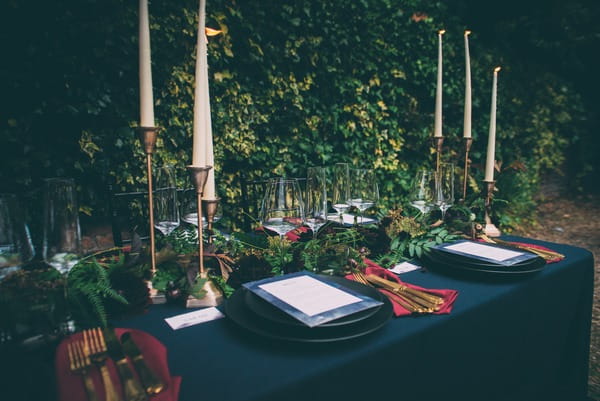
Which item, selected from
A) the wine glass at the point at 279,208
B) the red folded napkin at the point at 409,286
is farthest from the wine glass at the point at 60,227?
the red folded napkin at the point at 409,286

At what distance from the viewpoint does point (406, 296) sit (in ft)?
3.50

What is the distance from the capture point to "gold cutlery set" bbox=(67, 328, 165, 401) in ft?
2.04

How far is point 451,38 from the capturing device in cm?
448

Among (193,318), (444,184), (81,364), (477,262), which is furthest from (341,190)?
(81,364)

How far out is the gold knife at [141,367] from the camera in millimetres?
636

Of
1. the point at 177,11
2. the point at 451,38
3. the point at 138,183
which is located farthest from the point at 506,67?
the point at 138,183

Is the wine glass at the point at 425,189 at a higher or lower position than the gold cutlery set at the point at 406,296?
higher

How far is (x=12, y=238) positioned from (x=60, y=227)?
0.14 metres

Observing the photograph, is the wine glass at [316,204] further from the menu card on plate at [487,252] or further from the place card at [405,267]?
the menu card on plate at [487,252]

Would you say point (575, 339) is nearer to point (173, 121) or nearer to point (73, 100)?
point (173, 121)

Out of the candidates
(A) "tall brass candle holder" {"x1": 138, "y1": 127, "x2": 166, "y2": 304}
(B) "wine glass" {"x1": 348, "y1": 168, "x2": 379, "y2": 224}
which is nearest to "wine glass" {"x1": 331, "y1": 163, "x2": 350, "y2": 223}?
(B) "wine glass" {"x1": 348, "y1": 168, "x2": 379, "y2": 224}

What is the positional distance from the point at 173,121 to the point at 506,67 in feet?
15.4

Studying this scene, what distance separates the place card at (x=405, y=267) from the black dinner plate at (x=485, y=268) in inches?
2.2

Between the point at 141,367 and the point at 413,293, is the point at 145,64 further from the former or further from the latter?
the point at 413,293
